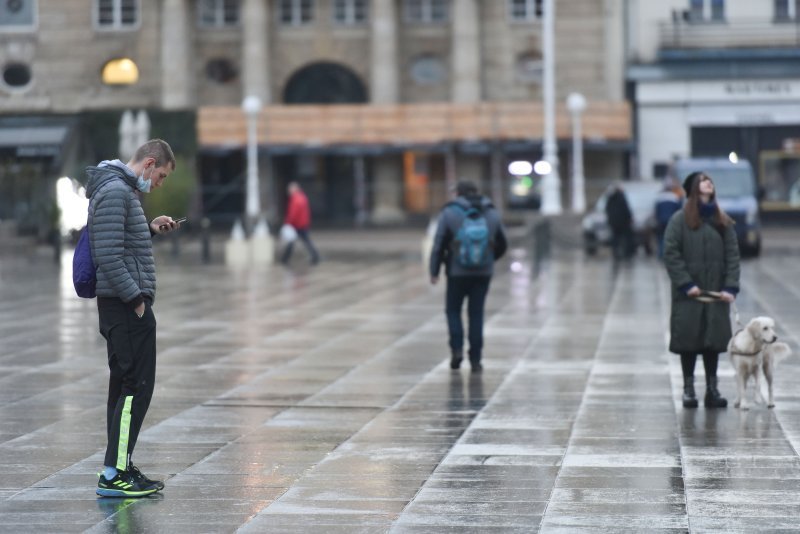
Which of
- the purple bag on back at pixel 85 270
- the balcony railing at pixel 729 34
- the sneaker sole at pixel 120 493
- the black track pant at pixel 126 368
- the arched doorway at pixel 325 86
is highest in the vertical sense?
the balcony railing at pixel 729 34

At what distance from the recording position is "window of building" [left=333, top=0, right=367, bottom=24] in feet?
179

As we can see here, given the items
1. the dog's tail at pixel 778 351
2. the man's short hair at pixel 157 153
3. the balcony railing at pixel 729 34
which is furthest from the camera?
the balcony railing at pixel 729 34

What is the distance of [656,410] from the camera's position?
12164 millimetres

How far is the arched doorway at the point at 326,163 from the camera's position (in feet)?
177

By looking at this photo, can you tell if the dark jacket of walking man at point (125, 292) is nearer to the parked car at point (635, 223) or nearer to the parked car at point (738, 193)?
the parked car at point (738, 193)

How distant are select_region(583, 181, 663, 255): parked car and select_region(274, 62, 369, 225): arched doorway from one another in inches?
606

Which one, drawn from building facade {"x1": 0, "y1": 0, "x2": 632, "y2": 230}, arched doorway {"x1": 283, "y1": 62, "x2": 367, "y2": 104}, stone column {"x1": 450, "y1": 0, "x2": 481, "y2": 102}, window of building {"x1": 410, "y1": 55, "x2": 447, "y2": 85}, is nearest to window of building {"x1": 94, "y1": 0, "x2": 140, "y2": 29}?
building facade {"x1": 0, "y1": 0, "x2": 632, "y2": 230}

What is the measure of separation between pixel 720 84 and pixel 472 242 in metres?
39.5

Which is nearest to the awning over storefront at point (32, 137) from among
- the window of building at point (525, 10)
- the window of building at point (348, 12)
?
the window of building at point (348, 12)

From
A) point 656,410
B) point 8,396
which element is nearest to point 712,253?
point 656,410

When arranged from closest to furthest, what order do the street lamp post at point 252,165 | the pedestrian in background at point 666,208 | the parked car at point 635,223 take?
1. the pedestrian in background at point 666,208
2. the parked car at point 635,223
3. the street lamp post at point 252,165

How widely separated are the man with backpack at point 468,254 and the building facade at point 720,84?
37333 millimetres

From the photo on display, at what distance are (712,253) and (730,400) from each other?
122 cm

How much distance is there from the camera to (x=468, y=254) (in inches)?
583
